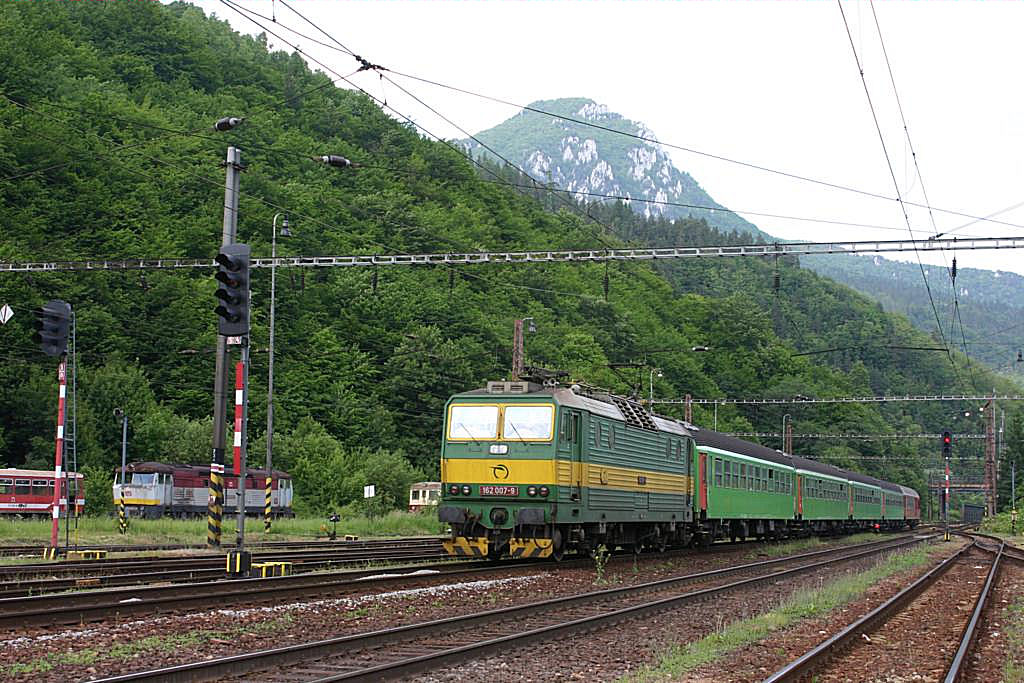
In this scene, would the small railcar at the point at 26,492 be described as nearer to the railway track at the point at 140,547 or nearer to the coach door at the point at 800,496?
the railway track at the point at 140,547

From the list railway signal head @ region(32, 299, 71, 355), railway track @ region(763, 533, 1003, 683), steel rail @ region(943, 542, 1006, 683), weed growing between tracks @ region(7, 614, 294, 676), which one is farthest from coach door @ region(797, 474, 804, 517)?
weed growing between tracks @ region(7, 614, 294, 676)

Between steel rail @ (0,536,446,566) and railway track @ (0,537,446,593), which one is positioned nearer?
railway track @ (0,537,446,593)

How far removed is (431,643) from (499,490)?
9.88m

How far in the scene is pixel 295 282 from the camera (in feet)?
245

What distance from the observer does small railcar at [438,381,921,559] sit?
2169 cm

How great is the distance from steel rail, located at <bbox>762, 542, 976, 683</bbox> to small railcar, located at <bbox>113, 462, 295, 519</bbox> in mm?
33979

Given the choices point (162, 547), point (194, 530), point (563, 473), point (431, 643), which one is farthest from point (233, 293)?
point (194, 530)

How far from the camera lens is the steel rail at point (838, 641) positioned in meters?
10.3

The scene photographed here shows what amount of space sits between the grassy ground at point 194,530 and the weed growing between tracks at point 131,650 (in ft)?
63.7

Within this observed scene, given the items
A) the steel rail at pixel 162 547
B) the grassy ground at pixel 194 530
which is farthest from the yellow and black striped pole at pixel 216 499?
the grassy ground at pixel 194 530

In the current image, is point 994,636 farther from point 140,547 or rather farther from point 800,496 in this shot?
point 800,496

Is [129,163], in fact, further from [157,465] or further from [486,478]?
[486,478]

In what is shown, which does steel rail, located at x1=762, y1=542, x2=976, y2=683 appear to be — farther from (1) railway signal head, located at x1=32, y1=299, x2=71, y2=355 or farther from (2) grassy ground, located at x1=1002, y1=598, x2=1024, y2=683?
(1) railway signal head, located at x1=32, y1=299, x2=71, y2=355

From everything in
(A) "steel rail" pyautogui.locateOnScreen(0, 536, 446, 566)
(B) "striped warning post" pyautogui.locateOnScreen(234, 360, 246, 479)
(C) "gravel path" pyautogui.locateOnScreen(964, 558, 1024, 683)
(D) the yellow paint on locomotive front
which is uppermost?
(B) "striped warning post" pyautogui.locateOnScreen(234, 360, 246, 479)
